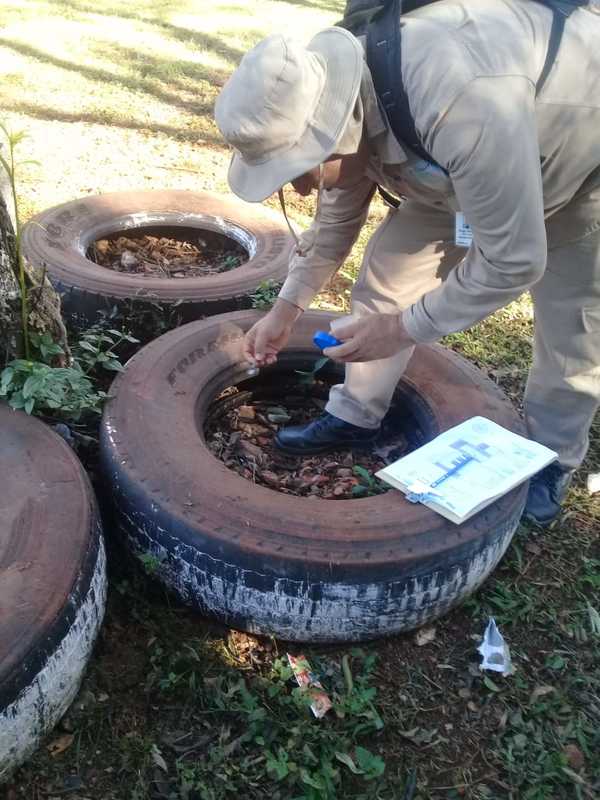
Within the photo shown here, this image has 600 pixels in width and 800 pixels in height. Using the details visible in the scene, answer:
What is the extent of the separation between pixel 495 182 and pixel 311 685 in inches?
56.5

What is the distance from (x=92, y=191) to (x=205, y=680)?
379 centimetres

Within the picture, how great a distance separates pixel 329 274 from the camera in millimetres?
2641

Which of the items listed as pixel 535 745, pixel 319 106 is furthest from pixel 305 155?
pixel 535 745

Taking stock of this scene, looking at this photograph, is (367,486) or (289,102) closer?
(289,102)

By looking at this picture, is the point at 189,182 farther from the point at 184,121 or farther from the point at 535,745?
the point at 535,745

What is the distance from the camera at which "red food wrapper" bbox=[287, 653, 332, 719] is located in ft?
6.68

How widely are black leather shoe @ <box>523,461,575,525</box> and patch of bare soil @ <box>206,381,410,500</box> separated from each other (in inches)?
20.4

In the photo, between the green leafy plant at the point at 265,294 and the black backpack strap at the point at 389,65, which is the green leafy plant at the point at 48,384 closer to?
the green leafy plant at the point at 265,294

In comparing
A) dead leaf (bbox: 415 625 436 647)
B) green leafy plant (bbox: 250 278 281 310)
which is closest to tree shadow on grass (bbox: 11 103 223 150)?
green leafy plant (bbox: 250 278 281 310)

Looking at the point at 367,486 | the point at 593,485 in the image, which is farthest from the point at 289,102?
the point at 593,485

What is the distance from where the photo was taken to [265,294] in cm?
323

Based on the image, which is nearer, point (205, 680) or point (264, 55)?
point (264, 55)

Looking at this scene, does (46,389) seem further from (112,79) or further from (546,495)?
(112,79)

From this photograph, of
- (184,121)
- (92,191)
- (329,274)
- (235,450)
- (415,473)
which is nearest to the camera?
(415,473)
